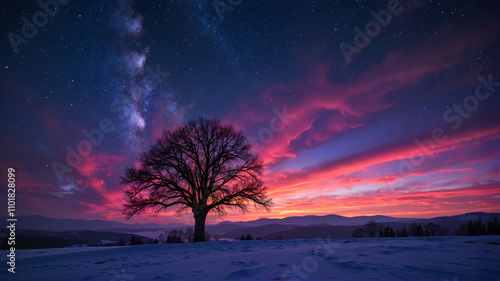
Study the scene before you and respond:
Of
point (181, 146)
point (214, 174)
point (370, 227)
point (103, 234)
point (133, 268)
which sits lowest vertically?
point (103, 234)

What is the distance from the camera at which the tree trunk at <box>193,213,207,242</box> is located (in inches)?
542

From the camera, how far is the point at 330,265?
373cm

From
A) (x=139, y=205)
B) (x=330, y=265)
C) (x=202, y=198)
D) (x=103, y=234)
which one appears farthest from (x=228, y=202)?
(x=103, y=234)

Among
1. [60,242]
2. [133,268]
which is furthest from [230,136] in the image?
[60,242]

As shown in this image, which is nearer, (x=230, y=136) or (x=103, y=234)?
(x=230, y=136)

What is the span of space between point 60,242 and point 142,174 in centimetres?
7853

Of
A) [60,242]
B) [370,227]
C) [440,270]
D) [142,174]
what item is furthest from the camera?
[60,242]

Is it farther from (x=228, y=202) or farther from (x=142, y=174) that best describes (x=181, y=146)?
(x=228, y=202)

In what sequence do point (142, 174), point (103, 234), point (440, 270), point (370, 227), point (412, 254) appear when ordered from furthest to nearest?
point (103, 234) → point (370, 227) → point (142, 174) → point (412, 254) → point (440, 270)

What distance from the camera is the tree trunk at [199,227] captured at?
13.8 m

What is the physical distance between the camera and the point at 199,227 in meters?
14.1

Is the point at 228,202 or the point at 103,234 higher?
the point at 228,202

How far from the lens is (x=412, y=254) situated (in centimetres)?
433

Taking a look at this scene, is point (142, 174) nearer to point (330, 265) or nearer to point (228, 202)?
point (228, 202)
